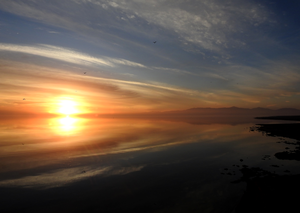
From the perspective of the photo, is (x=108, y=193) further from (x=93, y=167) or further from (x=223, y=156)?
(x=223, y=156)

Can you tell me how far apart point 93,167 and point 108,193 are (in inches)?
386

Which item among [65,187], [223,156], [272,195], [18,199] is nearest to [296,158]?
[223,156]

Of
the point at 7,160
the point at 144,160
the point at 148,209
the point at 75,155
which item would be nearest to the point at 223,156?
the point at 144,160

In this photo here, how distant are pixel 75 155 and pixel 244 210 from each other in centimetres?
3176

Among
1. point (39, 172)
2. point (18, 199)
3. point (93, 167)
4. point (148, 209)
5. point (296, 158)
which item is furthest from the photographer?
point (296, 158)

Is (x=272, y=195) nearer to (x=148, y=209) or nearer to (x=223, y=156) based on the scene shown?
(x=148, y=209)

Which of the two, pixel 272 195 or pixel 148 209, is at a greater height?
pixel 272 195

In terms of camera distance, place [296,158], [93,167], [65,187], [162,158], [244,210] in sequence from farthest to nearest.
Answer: [162,158], [296,158], [93,167], [65,187], [244,210]

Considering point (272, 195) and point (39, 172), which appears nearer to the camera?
point (272, 195)

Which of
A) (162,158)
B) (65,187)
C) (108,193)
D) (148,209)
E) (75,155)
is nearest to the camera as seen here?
(148,209)

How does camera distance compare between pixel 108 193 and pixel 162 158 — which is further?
pixel 162 158

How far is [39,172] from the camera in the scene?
82.9 ft

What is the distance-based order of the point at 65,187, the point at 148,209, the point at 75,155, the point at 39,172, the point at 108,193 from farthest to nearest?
the point at 75,155, the point at 39,172, the point at 65,187, the point at 108,193, the point at 148,209

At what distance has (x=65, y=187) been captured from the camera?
2042 cm
